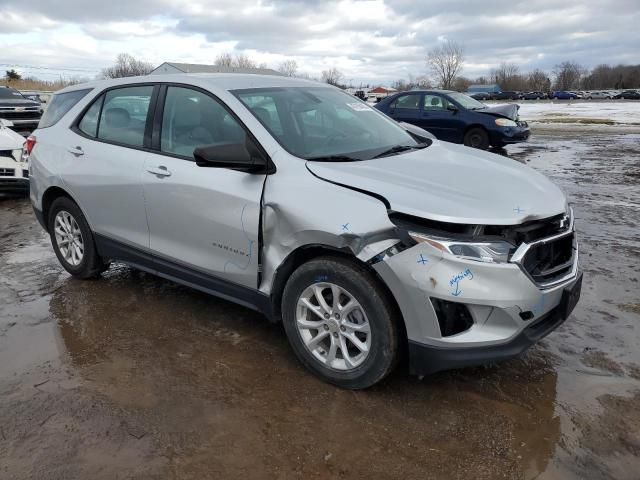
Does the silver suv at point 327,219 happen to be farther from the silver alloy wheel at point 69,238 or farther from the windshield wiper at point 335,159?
the silver alloy wheel at point 69,238

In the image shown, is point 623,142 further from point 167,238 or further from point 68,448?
point 68,448

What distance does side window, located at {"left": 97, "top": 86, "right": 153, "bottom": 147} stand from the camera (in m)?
4.12

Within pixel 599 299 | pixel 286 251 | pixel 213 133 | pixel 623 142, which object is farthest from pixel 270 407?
pixel 623 142

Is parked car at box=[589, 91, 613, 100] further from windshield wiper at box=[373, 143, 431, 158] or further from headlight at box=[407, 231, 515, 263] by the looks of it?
headlight at box=[407, 231, 515, 263]

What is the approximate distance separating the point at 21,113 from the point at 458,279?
11539mm

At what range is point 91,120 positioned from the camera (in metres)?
4.57

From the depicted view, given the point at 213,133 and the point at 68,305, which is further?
the point at 68,305

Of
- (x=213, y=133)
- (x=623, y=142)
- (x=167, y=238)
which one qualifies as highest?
(x=213, y=133)

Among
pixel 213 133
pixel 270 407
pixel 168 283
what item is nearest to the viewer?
pixel 270 407

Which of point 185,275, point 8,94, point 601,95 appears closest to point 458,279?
point 185,275

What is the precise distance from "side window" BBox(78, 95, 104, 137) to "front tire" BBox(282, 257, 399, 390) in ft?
8.02

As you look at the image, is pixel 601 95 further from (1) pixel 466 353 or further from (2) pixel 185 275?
(1) pixel 466 353

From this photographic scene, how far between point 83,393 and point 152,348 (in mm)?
605

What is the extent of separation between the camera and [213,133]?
369 centimetres
